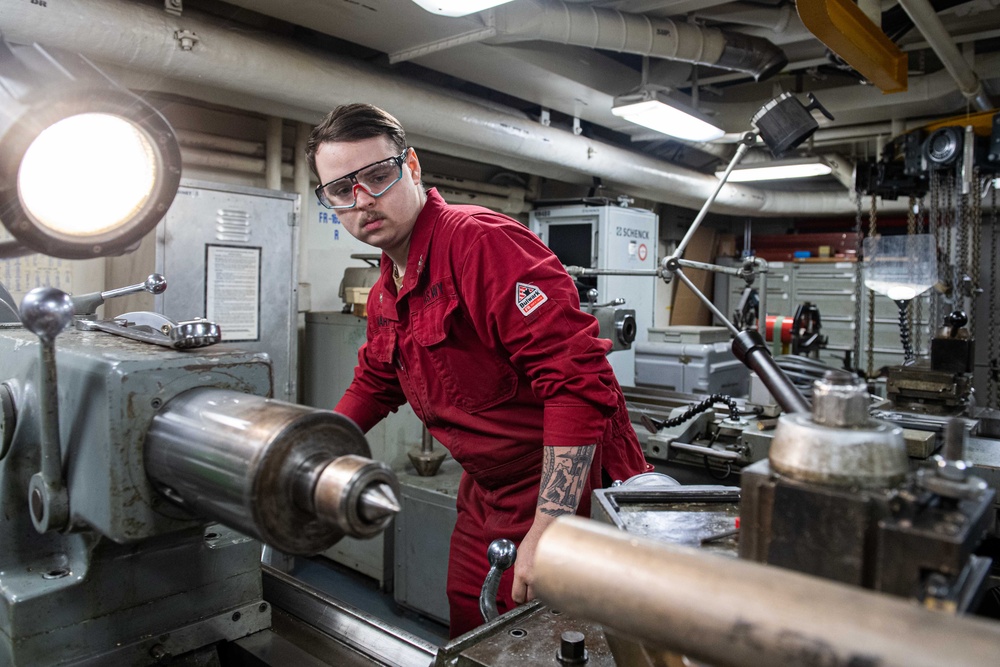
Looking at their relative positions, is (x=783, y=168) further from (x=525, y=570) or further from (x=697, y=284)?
(x=525, y=570)

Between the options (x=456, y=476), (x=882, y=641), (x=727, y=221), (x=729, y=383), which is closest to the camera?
(x=882, y=641)

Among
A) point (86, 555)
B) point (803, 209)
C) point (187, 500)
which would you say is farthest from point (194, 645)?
point (803, 209)

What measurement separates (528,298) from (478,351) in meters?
0.16

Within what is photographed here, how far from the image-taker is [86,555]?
70 cm

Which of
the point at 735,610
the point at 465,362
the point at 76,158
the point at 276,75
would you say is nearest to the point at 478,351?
→ the point at 465,362

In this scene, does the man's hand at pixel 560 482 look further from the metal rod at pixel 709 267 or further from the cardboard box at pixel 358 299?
the cardboard box at pixel 358 299

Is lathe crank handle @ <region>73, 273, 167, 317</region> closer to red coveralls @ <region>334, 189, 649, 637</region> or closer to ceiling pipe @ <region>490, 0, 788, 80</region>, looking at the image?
red coveralls @ <region>334, 189, 649, 637</region>

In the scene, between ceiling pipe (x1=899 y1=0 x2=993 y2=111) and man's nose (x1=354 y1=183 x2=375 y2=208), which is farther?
ceiling pipe (x1=899 y1=0 x2=993 y2=111)

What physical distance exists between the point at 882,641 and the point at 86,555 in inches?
27.5

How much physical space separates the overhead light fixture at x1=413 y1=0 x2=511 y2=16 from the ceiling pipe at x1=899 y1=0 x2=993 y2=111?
1376mm

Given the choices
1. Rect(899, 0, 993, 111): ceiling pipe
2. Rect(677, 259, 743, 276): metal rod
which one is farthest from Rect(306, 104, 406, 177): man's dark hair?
Rect(899, 0, 993, 111): ceiling pipe

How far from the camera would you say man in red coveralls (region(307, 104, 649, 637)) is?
1112 millimetres

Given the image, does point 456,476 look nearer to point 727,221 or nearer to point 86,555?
point 86,555

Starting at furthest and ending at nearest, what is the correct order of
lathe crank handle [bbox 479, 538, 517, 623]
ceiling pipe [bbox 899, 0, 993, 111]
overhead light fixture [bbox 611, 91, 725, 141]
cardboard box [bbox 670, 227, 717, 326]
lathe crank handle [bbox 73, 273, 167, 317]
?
cardboard box [bbox 670, 227, 717, 326], overhead light fixture [bbox 611, 91, 725, 141], ceiling pipe [bbox 899, 0, 993, 111], lathe crank handle [bbox 73, 273, 167, 317], lathe crank handle [bbox 479, 538, 517, 623]
